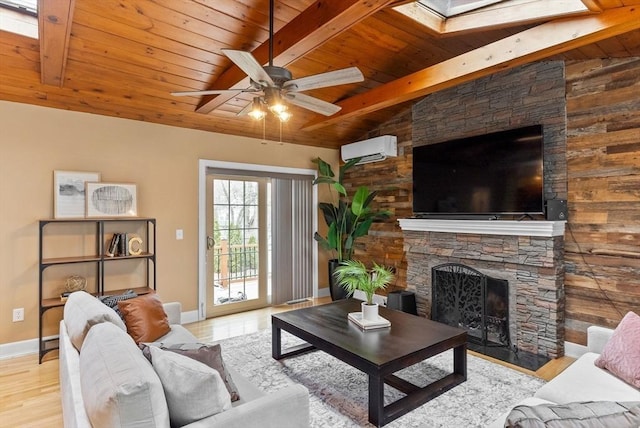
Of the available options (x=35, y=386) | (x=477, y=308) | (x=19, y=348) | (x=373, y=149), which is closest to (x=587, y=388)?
(x=477, y=308)

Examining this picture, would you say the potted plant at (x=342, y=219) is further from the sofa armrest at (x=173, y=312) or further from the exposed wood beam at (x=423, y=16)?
the sofa armrest at (x=173, y=312)

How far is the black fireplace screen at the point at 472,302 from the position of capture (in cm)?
378

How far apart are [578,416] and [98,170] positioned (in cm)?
441

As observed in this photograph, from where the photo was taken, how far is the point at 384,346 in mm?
2555

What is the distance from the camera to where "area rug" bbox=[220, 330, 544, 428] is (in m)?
2.41

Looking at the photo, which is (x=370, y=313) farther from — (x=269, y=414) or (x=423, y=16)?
(x=423, y=16)

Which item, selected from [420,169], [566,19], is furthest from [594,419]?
[420,169]

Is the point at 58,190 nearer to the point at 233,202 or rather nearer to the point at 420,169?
the point at 233,202

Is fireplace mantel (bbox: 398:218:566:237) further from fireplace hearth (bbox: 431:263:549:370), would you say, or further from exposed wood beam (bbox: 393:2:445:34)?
exposed wood beam (bbox: 393:2:445:34)

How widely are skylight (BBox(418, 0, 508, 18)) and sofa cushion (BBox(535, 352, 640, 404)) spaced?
2.88 metres

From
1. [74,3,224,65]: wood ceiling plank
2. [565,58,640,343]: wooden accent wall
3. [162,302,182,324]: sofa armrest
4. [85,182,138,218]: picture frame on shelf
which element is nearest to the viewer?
[74,3,224,65]: wood ceiling plank

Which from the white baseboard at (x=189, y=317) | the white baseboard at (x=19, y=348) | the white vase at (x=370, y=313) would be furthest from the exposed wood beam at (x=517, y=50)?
the white baseboard at (x=19, y=348)

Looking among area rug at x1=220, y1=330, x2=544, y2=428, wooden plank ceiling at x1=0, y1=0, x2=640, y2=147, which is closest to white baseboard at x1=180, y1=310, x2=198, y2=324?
area rug at x1=220, y1=330, x2=544, y2=428

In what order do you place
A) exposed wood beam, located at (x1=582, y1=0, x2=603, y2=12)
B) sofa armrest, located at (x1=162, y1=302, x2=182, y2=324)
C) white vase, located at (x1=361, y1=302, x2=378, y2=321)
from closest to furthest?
exposed wood beam, located at (x1=582, y1=0, x2=603, y2=12) < white vase, located at (x1=361, y1=302, x2=378, y2=321) < sofa armrest, located at (x1=162, y1=302, x2=182, y2=324)
